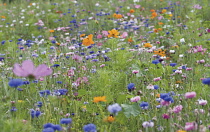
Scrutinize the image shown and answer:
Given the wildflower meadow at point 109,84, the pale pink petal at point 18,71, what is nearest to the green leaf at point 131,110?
the wildflower meadow at point 109,84

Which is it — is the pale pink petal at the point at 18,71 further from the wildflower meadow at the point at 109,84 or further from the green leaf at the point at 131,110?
the green leaf at the point at 131,110

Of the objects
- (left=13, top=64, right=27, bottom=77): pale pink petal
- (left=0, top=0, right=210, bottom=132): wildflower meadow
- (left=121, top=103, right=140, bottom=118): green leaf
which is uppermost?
(left=13, top=64, right=27, bottom=77): pale pink petal

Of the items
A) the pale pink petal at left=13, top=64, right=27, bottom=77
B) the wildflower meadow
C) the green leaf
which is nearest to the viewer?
the pale pink petal at left=13, top=64, right=27, bottom=77

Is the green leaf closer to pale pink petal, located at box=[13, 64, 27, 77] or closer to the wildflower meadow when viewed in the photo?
the wildflower meadow

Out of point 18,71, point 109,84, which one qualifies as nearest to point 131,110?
point 109,84

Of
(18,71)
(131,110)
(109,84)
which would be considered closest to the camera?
(18,71)

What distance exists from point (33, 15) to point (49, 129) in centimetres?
460

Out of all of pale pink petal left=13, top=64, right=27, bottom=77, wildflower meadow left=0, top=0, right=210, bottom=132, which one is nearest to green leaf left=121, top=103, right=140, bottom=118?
A: wildflower meadow left=0, top=0, right=210, bottom=132

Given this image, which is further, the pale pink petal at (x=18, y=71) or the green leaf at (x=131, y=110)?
the green leaf at (x=131, y=110)

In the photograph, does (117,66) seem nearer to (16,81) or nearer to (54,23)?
(16,81)

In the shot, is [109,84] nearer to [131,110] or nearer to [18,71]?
[131,110]

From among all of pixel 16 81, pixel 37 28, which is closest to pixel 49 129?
pixel 16 81

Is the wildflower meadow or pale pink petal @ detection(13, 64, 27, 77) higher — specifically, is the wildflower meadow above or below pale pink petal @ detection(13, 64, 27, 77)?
below

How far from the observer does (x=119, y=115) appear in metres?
1.63
